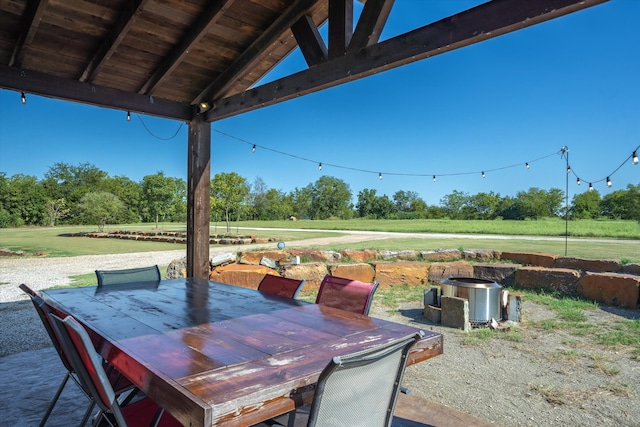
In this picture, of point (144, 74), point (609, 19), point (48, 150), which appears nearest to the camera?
point (144, 74)

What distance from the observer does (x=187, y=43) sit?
11.3 ft

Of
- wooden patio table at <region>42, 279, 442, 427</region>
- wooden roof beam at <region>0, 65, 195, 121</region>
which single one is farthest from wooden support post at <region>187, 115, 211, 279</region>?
wooden patio table at <region>42, 279, 442, 427</region>

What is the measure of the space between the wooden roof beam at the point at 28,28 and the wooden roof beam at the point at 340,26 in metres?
2.03

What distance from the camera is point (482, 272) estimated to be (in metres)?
6.33

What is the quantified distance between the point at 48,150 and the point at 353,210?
35.8 meters

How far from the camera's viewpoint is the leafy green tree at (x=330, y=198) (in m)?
48.4

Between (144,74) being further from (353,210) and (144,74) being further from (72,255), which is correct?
(353,210)

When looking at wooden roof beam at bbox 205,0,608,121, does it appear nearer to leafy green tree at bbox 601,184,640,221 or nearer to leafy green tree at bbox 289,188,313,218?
leafy green tree at bbox 601,184,640,221

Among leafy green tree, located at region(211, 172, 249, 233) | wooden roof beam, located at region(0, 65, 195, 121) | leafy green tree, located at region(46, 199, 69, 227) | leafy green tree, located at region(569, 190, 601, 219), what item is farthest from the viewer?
leafy green tree, located at region(569, 190, 601, 219)

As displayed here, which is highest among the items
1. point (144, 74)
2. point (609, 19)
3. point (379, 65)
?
point (609, 19)

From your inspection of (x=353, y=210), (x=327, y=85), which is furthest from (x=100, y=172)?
(x=327, y=85)

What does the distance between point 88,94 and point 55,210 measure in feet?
105

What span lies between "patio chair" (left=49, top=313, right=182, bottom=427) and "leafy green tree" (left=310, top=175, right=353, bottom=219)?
4563 centimetres

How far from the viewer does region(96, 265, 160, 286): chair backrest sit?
3.08m
